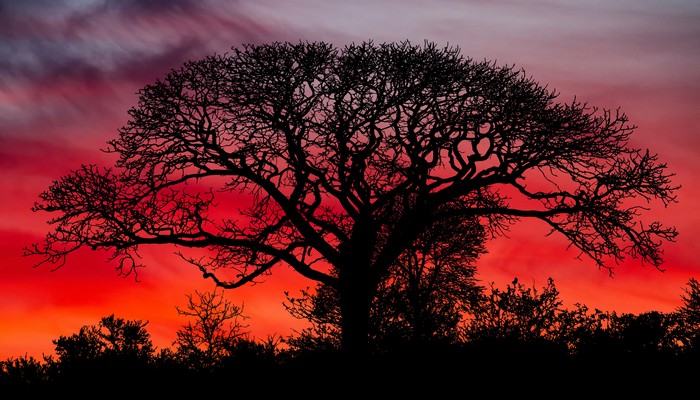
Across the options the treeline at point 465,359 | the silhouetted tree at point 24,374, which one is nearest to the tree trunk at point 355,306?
the treeline at point 465,359

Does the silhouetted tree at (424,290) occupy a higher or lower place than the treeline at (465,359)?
higher

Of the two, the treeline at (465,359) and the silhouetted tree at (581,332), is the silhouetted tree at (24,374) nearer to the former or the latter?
the treeline at (465,359)

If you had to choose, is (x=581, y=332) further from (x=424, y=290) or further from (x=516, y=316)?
(x=424, y=290)

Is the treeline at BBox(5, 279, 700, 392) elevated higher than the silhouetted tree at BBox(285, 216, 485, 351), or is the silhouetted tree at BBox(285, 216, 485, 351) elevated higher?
the silhouetted tree at BBox(285, 216, 485, 351)

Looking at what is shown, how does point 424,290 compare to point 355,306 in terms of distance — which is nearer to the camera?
point 355,306

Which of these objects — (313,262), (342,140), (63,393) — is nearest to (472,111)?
(342,140)

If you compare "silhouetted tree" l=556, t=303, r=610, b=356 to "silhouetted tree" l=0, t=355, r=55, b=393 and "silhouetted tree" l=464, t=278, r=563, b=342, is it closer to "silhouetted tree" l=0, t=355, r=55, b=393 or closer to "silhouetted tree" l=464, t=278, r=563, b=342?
"silhouetted tree" l=464, t=278, r=563, b=342

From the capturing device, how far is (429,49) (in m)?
20.4

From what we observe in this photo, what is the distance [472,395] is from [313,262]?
8400 millimetres

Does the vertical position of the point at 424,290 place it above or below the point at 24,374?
above

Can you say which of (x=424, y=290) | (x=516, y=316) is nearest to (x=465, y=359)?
(x=516, y=316)

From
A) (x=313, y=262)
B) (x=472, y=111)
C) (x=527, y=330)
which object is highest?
(x=472, y=111)

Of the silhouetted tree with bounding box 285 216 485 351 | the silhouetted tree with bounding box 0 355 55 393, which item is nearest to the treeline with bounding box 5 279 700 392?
the silhouetted tree with bounding box 0 355 55 393

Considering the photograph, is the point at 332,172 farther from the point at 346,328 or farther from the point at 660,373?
the point at 660,373
